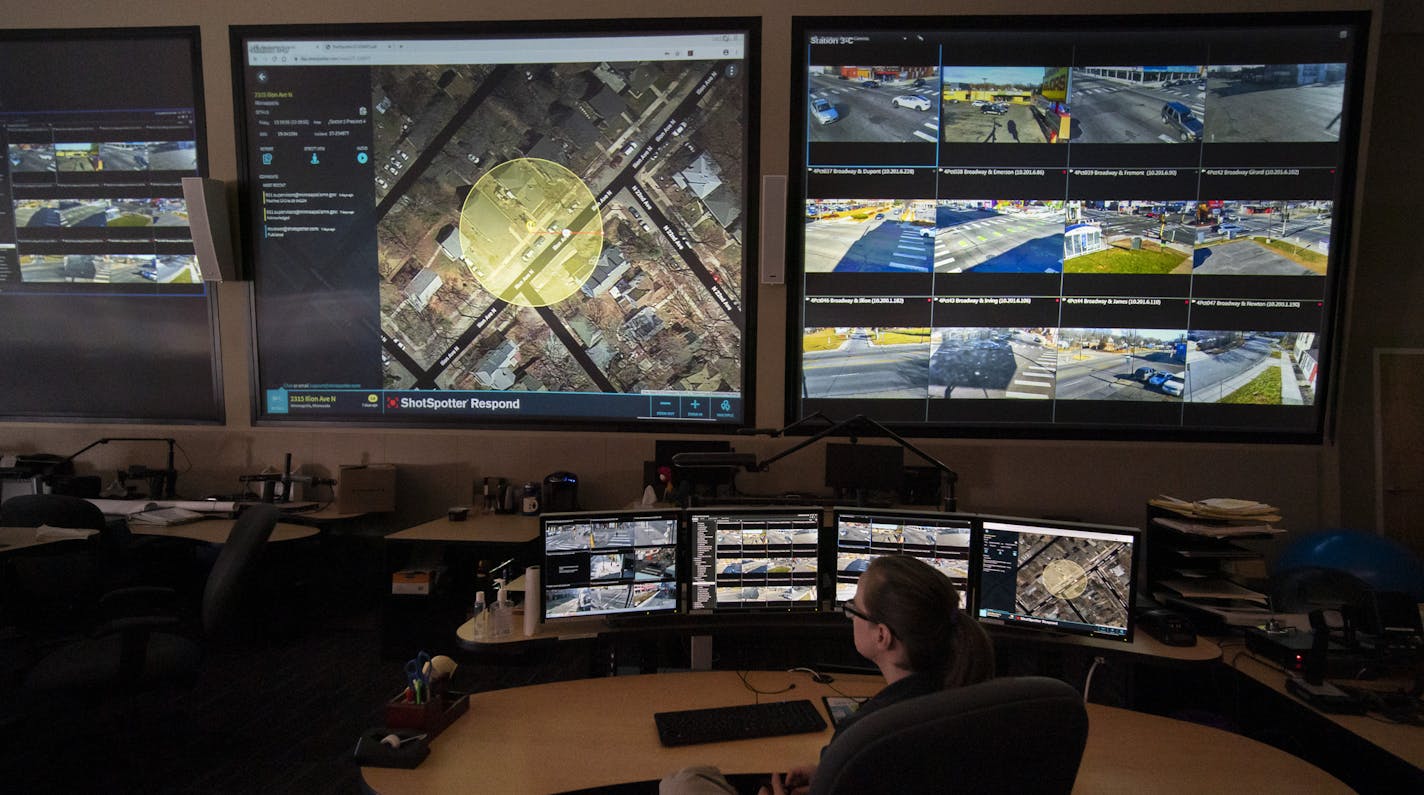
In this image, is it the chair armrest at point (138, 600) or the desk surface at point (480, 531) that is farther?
the desk surface at point (480, 531)

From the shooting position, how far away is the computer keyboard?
1.85 m

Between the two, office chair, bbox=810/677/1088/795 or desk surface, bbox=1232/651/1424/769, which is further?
desk surface, bbox=1232/651/1424/769

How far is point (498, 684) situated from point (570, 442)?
1391 mm

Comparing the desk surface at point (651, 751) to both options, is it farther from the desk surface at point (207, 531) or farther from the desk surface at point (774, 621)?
the desk surface at point (207, 531)

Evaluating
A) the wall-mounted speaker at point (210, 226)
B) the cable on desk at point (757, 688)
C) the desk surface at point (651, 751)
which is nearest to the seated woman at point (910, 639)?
the desk surface at point (651, 751)

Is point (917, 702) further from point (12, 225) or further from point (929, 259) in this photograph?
point (12, 225)

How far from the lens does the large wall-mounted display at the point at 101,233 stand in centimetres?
457

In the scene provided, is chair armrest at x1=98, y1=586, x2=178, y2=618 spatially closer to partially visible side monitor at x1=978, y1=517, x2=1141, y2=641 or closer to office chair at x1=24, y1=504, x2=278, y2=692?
office chair at x1=24, y1=504, x2=278, y2=692

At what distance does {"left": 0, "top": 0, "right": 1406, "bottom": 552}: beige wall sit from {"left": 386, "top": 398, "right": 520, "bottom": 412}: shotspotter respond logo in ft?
0.50

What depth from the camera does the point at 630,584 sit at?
2334 mm
